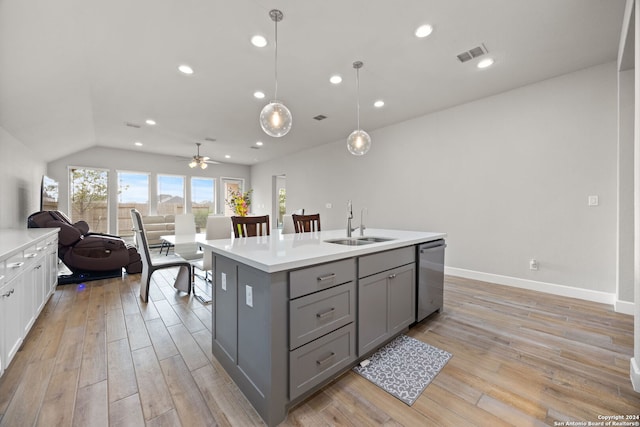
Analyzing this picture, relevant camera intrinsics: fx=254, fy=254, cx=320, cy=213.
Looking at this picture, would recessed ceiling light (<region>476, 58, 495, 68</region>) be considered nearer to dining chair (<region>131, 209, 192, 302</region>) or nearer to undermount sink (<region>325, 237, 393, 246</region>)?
undermount sink (<region>325, 237, 393, 246</region>)

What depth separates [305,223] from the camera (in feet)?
11.0

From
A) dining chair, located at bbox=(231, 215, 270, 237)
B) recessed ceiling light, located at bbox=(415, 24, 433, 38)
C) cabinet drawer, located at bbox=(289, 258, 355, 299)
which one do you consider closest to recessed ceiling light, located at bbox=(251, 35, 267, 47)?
recessed ceiling light, located at bbox=(415, 24, 433, 38)

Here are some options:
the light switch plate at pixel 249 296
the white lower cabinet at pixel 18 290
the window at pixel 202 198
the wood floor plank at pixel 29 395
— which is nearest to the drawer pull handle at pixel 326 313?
the light switch plate at pixel 249 296

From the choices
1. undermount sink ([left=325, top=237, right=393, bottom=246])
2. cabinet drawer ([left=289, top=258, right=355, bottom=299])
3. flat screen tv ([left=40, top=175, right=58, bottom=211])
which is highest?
flat screen tv ([left=40, top=175, right=58, bottom=211])

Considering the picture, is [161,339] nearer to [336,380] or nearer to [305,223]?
[336,380]

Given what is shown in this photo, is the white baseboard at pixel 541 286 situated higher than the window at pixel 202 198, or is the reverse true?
the window at pixel 202 198

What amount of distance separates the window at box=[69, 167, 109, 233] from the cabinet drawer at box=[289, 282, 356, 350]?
25.6 ft

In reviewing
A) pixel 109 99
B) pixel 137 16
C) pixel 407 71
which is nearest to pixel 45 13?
pixel 137 16

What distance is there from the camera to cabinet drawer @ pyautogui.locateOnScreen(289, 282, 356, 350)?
141cm

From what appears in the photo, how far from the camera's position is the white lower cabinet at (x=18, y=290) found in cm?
167

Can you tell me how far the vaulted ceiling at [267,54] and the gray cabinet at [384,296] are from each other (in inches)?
81.1

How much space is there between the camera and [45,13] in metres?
1.98

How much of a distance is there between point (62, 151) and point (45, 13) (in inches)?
201

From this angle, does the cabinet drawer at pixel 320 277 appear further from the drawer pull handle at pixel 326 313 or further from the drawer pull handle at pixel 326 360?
the drawer pull handle at pixel 326 360
